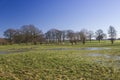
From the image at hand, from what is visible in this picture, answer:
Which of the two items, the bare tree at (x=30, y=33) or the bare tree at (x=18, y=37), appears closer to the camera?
the bare tree at (x=30, y=33)

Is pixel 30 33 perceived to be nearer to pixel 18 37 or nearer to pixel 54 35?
pixel 18 37


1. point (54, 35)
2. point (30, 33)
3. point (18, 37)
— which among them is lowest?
point (18, 37)

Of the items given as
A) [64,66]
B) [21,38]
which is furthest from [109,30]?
[64,66]

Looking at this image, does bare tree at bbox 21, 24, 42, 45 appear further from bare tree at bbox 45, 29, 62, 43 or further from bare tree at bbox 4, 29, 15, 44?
bare tree at bbox 45, 29, 62, 43

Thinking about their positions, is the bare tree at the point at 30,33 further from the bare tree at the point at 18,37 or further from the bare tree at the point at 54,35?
the bare tree at the point at 54,35

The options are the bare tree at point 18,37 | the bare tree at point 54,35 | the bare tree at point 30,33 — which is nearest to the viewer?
the bare tree at point 30,33

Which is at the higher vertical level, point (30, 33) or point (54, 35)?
point (30, 33)

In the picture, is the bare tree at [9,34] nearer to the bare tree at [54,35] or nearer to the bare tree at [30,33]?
the bare tree at [30,33]

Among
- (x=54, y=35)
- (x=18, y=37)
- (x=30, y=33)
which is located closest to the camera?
(x=30, y=33)

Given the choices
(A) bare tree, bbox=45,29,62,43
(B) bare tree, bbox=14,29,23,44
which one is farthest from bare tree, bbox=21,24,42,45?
(A) bare tree, bbox=45,29,62,43

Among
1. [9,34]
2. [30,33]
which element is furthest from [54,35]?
[9,34]

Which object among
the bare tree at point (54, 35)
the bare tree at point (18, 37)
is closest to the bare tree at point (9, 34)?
the bare tree at point (18, 37)

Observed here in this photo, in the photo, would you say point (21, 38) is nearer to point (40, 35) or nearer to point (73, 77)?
point (40, 35)

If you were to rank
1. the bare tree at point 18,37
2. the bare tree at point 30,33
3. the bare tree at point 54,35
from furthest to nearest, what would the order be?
the bare tree at point 54,35 < the bare tree at point 18,37 < the bare tree at point 30,33
